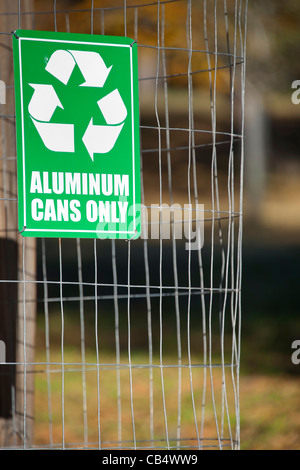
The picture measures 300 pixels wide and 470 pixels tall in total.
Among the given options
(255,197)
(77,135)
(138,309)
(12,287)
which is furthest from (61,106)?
(255,197)

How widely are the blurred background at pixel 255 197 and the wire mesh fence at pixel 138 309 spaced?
40 millimetres

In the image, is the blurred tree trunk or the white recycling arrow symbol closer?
the white recycling arrow symbol

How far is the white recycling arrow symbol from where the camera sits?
2.49 m

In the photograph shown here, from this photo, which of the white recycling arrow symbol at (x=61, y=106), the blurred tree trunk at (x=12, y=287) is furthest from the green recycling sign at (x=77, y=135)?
the blurred tree trunk at (x=12, y=287)

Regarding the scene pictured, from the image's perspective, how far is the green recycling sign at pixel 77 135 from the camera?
2.47 m

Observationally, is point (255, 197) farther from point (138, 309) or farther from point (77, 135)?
point (77, 135)

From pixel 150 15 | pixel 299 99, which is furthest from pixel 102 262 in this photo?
pixel 150 15

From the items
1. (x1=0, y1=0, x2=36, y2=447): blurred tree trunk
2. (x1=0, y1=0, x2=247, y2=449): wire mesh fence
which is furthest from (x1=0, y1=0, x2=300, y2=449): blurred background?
(x1=0, y1=0, x2=36, y2=447): blurred tree trunk

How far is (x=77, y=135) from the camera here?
253 centimetres

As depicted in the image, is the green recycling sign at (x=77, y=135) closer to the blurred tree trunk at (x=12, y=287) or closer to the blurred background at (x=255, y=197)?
the blurred background at (x=255, y=197)

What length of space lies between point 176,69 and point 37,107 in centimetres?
412

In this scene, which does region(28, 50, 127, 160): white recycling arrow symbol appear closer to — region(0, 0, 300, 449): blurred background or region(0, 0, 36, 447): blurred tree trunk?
region(0, 0, 300, 449): blurred background
